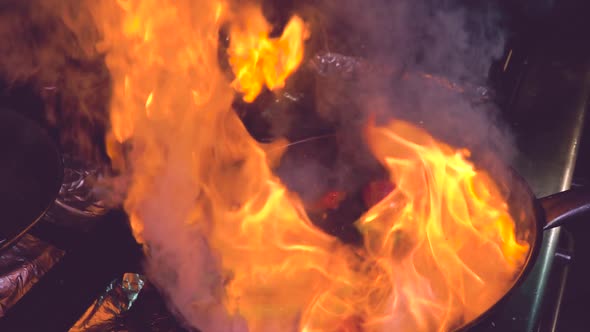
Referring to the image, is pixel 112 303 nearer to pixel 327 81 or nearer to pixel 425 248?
pixel 425 248

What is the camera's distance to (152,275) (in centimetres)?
114

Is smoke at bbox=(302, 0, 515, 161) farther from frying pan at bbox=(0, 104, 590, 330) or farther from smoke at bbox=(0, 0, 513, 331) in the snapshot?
frying pan at bbox=(0, 104, 590, 330)

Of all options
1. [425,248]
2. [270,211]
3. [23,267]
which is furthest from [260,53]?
[23,267]

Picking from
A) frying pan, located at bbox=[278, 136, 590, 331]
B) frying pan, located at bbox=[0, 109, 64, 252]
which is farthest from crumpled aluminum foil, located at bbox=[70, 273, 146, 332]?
frying pan, located at bbox=[278, 136, 590, 331]

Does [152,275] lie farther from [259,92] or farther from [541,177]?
[541,177]

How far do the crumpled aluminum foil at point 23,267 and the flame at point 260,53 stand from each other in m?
0.88

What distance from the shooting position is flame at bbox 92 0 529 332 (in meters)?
1.16

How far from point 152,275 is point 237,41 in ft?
3.21

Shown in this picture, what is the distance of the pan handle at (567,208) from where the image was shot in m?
1.05

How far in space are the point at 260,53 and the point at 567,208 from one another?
120 cm

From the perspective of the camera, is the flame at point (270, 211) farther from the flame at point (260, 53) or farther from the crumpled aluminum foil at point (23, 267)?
the crumpled aluminum foil at point (23, 267)

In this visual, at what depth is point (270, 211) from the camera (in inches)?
54.6

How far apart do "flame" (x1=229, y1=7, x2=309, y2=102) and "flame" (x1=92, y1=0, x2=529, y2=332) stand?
270 millimetres

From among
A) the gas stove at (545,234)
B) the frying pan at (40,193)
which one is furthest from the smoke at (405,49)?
the frying pan at (40,193)
